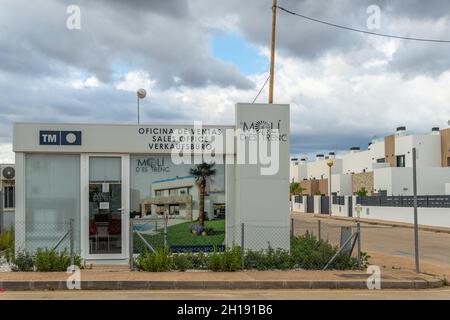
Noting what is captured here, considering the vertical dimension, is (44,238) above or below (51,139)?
below

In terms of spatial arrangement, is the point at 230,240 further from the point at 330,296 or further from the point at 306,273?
the point at 330,296

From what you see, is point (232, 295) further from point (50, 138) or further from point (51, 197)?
point (50, 138)

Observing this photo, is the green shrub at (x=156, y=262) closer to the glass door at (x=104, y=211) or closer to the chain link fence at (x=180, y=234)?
the chain link fence at (x=180, y=234)

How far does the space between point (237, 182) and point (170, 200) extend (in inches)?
71.0

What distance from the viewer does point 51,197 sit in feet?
47.7

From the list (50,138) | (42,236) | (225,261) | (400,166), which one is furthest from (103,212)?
(400,166)

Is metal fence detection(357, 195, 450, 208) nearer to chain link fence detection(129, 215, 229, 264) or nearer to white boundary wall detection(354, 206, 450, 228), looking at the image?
white boundary wall detection(354, 206, 450, 228)


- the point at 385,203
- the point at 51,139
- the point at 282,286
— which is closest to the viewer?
the point at 282,286

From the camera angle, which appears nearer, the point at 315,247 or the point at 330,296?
the point at 330,296

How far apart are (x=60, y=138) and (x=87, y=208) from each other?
186cm

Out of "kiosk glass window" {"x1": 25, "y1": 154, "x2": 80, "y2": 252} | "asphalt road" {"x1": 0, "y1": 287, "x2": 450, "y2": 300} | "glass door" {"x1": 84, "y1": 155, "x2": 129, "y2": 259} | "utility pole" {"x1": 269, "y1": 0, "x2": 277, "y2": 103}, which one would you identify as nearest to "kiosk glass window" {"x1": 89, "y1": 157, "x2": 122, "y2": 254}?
"glass door" {"x1": 84, "y1": 155, "x2": 129, "y2": 259}

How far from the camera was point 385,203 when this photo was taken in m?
47.7

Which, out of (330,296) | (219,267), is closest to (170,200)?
(219,267)
